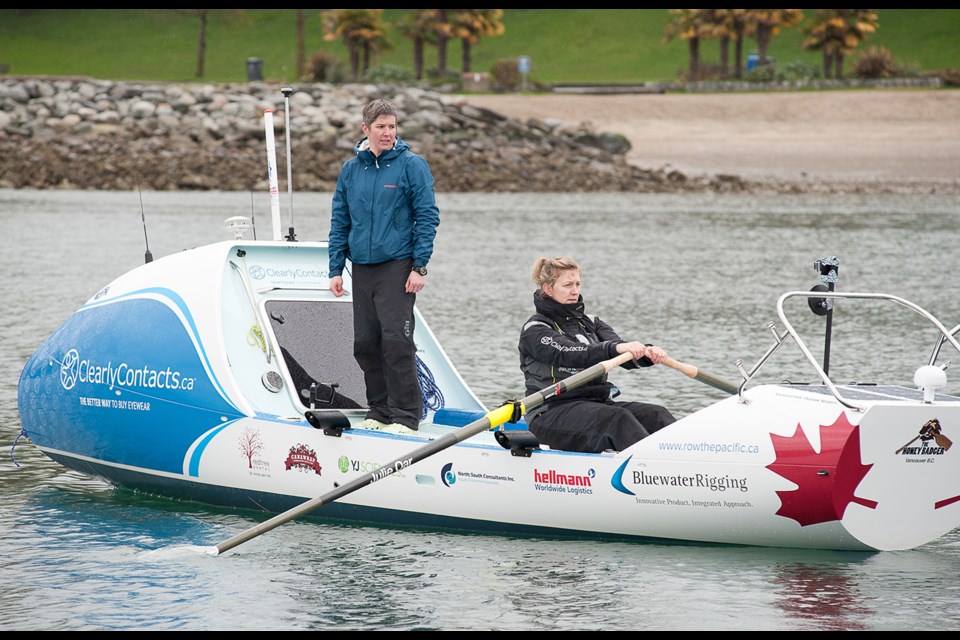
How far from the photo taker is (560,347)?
834 centimetres

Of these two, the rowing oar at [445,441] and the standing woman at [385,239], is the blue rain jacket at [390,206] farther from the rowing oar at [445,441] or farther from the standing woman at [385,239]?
the rowing oar at [445,441]

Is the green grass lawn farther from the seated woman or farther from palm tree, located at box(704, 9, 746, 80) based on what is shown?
the seated woman

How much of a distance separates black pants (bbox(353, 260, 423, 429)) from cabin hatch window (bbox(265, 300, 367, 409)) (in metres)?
0.69

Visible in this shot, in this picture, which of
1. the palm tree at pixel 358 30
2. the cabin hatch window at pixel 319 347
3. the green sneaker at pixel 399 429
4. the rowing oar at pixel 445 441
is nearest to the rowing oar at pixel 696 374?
the rowing oar at pixel 445 441

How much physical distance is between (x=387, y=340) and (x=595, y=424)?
139 centimetres

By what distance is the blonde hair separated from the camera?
27.5 ft

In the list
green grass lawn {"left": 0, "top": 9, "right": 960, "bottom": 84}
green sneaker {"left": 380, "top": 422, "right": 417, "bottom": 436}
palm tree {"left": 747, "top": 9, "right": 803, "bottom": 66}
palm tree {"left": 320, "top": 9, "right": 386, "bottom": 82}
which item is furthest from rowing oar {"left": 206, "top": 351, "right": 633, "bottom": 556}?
green grass lawn {"left": 0, "top": 9, "right": 960, "bottom": 84}

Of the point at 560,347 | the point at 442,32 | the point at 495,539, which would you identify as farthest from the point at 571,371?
the point at 442,32

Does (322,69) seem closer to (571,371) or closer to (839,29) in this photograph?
(839,29)

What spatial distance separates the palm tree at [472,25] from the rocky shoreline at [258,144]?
25.7 metres

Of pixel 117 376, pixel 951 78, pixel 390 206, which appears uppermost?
pixel 951 78

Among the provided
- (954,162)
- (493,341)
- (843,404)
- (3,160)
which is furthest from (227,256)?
(954,162)

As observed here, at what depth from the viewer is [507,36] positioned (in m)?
105

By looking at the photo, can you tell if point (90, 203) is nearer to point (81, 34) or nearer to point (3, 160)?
point (3, 160)
